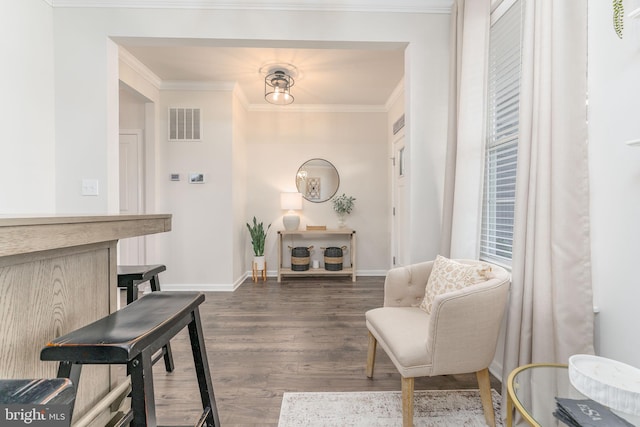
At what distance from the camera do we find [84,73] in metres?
2.23

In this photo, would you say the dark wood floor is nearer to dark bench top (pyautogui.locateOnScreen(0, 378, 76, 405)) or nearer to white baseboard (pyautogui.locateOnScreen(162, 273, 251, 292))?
white baseboard (pyautogui.locateOnScreen(162, 273, 251, 292))

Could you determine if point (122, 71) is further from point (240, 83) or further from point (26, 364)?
point (26, 364)

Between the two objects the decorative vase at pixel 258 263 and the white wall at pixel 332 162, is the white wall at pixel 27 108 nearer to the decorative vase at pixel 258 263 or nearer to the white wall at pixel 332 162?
the decorative vase at pixel 258 263

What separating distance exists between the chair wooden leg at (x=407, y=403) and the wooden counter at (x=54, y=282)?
1258mm

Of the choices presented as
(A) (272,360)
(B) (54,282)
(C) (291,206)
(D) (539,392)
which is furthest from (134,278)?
(C) (291,206)

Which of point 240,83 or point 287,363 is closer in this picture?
point 287,363

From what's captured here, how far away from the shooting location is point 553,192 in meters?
1.29

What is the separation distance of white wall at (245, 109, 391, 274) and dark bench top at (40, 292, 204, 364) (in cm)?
363

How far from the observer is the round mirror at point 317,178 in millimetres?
4691

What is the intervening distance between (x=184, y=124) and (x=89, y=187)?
6.26 feet

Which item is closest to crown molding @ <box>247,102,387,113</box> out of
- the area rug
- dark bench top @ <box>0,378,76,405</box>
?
the area rug

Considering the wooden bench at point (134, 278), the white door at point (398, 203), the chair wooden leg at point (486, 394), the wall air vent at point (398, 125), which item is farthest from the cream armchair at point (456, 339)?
the wall air vent at point (398, 125)

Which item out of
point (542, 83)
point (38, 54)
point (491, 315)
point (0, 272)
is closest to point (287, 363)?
point (491, 315)

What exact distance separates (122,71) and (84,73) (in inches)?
40.9
